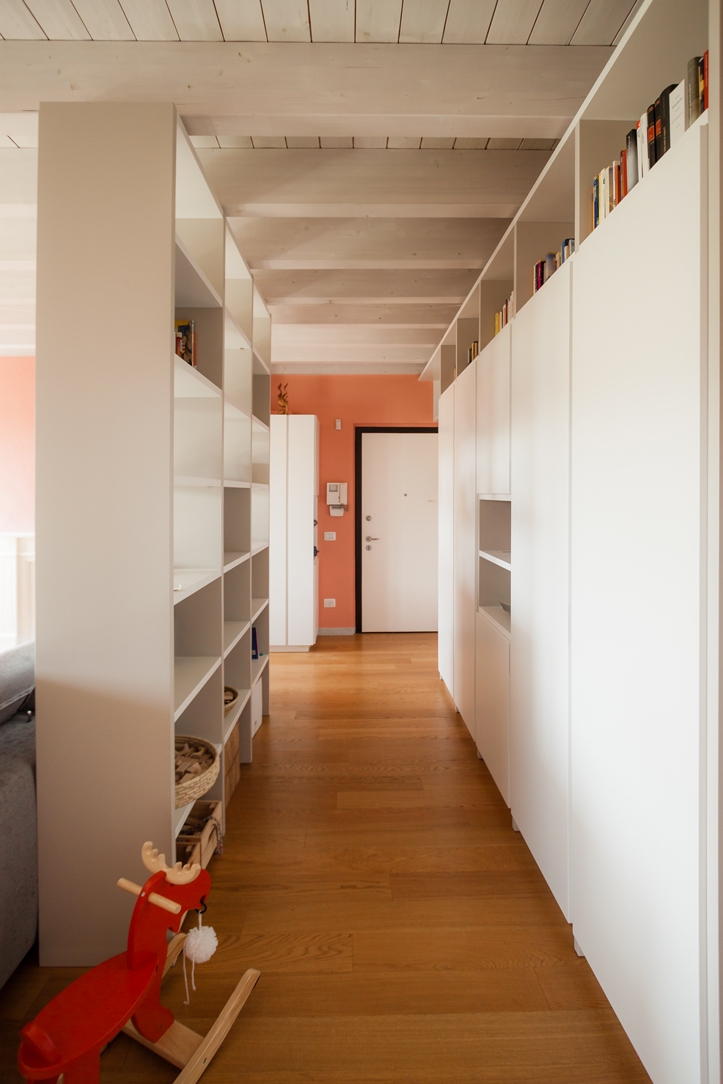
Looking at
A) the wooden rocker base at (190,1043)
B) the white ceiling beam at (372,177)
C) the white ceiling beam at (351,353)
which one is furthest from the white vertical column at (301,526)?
the wooden rocker base at (190,1043)

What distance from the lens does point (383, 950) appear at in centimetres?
177

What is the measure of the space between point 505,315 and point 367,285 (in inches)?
50.5

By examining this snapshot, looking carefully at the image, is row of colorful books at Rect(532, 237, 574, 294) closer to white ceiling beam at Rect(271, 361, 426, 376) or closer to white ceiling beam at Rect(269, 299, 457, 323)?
white ceiling beam at Rect(269, 299, 457, 323)

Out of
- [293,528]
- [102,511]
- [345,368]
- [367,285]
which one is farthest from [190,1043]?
[345,368]

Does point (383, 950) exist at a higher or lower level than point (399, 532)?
lower

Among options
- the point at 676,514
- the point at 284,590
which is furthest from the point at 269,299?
the point at 676,514

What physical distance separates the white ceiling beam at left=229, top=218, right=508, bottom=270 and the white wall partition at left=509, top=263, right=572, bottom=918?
39.8 inches

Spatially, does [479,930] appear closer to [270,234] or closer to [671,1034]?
[671,1034]

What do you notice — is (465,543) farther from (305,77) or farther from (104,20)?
(104,20)

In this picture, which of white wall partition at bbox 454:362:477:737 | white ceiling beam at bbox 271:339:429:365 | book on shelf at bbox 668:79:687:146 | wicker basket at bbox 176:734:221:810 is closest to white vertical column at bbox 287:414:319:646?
white ceiling beam at bbox 271:339:429:365

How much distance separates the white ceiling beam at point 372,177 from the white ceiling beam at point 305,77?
2.00 feet

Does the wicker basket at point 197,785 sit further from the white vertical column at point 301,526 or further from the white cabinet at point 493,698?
the white vertical column at point 301,526

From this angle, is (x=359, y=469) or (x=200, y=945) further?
(x=359, y=469)

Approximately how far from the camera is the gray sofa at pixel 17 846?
5.10 ft
